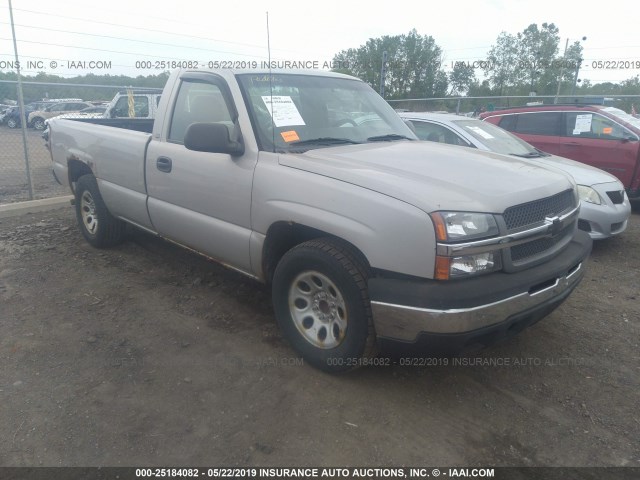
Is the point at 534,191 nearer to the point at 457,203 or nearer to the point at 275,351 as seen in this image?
the point at 457,203

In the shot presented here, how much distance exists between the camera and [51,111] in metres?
22.9

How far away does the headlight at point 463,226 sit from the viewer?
2521 millimetres

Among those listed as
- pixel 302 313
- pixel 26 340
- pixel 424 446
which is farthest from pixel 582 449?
pixel 26 340

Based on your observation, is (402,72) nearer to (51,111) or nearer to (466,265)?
(51,111)

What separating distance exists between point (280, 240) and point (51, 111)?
2366 centimetres

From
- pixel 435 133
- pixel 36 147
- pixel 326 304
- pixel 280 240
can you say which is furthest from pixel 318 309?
pixel 36 147

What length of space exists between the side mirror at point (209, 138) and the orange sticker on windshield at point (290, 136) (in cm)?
37

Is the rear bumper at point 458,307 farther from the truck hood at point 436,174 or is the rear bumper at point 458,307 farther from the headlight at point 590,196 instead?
the headlight at point 590,196

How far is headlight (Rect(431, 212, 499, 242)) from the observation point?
2521 millimetres

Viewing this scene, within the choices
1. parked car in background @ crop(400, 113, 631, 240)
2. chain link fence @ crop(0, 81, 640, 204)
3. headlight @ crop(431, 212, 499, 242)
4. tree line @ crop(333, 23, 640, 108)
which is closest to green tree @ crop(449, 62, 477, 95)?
tree line @ crop(333, 23, 640, 108)

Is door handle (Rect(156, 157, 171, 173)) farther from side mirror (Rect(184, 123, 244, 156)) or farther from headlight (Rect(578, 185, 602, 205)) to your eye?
headlight (Rect(578, 185, 602, 205))

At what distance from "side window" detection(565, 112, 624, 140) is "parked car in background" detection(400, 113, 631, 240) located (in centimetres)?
190

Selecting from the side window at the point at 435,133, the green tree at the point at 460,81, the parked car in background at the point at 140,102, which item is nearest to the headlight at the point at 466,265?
the side window at the point at 435,133

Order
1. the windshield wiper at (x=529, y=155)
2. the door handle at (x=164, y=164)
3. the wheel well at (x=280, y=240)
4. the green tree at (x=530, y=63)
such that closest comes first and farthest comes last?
the wheel well at (x=280, y=240), the door handle at (x=164, y=164), the windshield wiper at (x=529, y=155), the green tree at (x=530, y=63)
